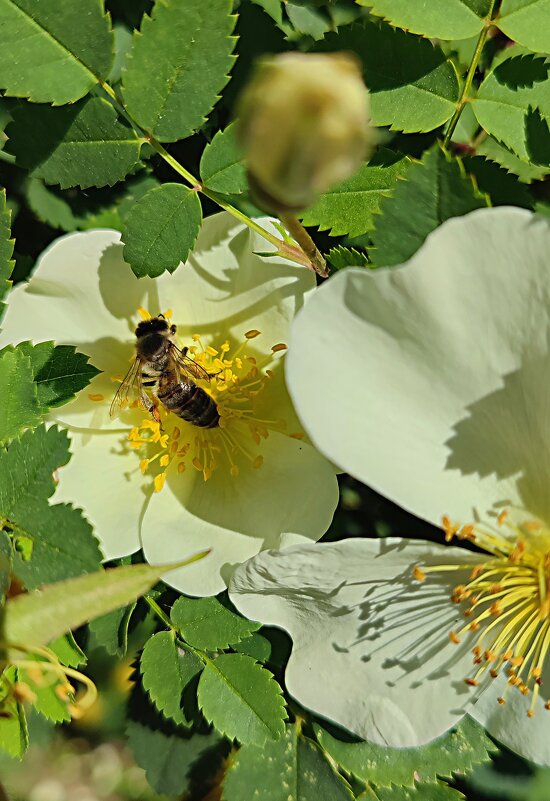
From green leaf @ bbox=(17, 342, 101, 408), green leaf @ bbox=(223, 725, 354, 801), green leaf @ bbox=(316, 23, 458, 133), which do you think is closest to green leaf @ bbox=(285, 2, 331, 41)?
green leaf @ bbox=(316, 23, 458, 133)

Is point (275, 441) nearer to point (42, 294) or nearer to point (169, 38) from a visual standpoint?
point (42, 294)

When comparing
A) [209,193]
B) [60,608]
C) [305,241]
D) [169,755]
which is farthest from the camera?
[169,755]

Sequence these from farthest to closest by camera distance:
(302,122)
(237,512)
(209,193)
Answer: (237,512) → (209,193) → (302,122)

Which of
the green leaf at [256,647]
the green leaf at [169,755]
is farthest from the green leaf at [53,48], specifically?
Result: the green leaf at [169,755]

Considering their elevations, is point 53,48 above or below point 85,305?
above

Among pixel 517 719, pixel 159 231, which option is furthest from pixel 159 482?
pixel 517 719

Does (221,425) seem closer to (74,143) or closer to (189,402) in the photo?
(189,402)

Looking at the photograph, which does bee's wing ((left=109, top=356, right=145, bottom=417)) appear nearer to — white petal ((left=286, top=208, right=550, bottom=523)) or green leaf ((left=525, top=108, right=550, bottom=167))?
white petal ((left=286, top=208, right=550, bottom=523))

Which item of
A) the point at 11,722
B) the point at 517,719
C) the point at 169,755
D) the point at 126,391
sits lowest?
the point at 169,755
